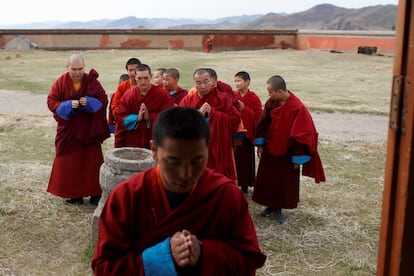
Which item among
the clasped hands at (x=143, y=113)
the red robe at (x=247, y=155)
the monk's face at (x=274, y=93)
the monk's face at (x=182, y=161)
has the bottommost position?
the red robe at (x=247, y=155)

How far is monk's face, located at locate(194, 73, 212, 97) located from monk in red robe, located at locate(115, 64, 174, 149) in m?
0.50

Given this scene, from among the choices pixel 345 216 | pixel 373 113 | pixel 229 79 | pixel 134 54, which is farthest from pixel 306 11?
pixel 345 216

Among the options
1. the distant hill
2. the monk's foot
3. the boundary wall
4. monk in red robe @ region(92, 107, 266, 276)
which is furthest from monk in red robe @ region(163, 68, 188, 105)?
the distant hill

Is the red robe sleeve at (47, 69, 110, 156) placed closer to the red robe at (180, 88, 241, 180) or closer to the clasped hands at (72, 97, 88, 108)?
the clasped hands at (72, 97, 88, 108)

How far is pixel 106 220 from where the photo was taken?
188 cm

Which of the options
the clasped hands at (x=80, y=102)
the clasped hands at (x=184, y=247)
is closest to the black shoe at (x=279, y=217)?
the clasped hands at (x=80, y=102)

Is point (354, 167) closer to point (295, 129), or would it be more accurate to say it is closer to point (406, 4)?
point (295, 129)

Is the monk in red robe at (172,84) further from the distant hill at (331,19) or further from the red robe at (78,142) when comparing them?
the distant hill at (331,19)

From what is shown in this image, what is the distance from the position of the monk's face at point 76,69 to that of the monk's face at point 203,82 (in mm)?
1185

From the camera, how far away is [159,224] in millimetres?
1829

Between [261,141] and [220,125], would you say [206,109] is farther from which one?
[261,141]

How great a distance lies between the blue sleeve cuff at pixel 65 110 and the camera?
16.5ft

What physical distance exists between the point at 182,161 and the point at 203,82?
3.10 metres

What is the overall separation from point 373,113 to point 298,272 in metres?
7.75
